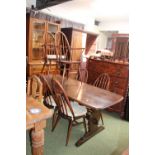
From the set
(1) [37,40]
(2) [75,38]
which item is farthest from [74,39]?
(1) [37,40]

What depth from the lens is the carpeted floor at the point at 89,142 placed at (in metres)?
2.05

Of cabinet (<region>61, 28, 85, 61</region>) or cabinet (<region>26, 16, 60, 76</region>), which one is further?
cabinet (<region>61, 28, 85, 61</region>)

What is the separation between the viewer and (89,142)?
89.7 inches

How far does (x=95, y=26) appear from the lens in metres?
6.10

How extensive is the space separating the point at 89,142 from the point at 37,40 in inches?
106

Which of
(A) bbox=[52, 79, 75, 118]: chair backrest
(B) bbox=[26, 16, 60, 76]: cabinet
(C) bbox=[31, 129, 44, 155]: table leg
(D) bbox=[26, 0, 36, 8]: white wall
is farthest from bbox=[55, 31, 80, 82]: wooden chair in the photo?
(C) bbox=[31, 129, 44, 155]: table leg

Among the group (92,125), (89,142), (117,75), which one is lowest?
(89,142)

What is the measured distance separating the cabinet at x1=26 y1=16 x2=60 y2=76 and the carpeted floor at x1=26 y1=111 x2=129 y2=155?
58.6 inches

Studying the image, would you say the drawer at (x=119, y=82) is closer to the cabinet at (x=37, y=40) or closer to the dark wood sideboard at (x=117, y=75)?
the dark wood sideboard at (x=117, y=75)

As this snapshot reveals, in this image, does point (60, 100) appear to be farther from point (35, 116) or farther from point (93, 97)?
point (35, 116)

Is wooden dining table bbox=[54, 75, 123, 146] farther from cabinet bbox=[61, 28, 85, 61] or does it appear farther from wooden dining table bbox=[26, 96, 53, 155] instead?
cabinet bbox=[61, 28, 85, 61]

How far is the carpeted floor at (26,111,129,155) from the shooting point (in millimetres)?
2053

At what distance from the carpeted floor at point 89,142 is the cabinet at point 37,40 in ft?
4.89
